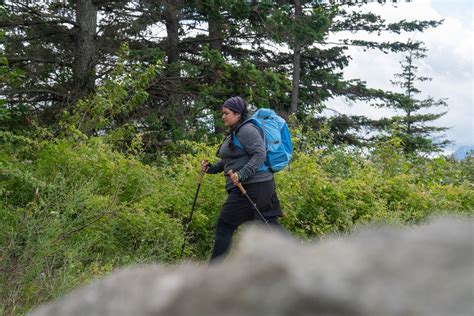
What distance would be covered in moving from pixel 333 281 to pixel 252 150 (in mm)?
5341

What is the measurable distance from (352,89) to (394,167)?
16.5 metres

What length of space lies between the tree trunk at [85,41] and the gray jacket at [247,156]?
8177mm

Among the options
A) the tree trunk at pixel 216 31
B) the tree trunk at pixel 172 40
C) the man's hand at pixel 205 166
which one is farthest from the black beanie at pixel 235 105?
the tree trunk at pixel 172 40

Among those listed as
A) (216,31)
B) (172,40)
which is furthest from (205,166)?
(172,40)

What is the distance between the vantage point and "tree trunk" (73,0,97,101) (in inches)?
539

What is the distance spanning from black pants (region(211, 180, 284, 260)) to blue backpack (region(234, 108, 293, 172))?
207mm

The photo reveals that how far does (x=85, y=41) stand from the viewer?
13883 millimetres

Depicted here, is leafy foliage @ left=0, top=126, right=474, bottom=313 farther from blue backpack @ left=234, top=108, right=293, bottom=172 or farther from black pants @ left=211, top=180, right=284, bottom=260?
blue backpack @ left=234, top=108, right=293, bottom=172

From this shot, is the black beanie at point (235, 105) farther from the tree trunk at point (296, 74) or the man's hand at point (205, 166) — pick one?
the tree trunk at point (296, 74)

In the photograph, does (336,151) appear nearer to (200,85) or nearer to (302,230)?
(200,85)

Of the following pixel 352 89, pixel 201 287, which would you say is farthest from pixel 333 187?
pixel 352 89

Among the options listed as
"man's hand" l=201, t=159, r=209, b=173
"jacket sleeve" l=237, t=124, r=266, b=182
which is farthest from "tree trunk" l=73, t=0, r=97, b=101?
"jacket sleeve" l=237, t=124, r=266, b=182

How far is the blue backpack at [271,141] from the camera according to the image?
614 centimetres

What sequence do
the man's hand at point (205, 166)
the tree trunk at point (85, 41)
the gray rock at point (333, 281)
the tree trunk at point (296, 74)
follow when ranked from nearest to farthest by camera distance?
1. the gray rock at point (333, 281)
2. the man's hand at point (205, 166)
3. the tree trunk at point (85, 41)
4. the tree trunk at point (296, 74)
